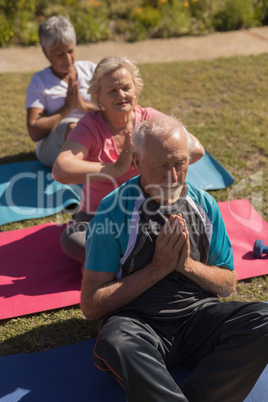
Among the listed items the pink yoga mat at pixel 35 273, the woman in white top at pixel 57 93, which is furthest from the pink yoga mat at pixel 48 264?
the woman in white top at pixel 57 93

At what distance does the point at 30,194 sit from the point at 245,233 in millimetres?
1854

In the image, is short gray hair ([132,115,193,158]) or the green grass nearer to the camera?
short gray hair ([132,115,193,158])

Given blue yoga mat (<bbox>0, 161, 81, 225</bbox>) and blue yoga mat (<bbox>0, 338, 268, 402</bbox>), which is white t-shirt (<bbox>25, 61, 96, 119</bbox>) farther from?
blue yoga mat (<bbox>0, 338, 268, 402</bbox>)

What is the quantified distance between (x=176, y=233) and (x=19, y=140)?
3.62 m

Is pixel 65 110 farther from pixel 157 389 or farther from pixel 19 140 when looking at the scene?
pixel 157 389

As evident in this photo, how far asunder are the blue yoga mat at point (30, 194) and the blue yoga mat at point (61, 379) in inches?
62.4

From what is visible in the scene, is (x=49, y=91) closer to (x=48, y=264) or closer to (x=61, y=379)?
(x=48, y=264)

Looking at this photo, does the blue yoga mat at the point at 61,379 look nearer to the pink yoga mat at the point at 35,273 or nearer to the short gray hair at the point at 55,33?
the pink yoga mat at the point at 35,273

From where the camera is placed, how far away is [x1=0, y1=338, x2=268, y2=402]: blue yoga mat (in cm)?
249

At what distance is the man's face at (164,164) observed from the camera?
231 centimetres

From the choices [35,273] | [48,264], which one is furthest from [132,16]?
[35,273]

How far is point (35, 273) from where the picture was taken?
3.46 metres

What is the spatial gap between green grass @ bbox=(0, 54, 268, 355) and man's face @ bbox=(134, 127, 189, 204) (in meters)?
1.06

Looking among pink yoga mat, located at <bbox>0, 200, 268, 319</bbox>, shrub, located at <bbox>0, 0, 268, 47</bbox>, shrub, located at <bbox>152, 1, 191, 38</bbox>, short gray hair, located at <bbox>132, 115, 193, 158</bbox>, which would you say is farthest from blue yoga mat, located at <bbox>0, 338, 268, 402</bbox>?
shrub, located at <bbox>152, 1, 191, 38</bbox>
